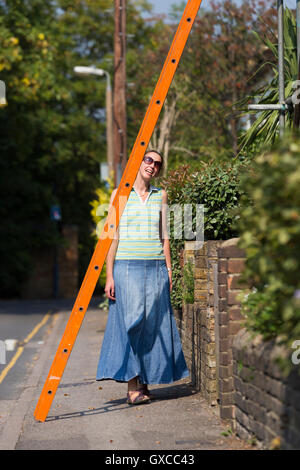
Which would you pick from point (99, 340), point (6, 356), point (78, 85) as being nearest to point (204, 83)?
point (99, 340)

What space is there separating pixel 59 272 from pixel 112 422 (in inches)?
1063

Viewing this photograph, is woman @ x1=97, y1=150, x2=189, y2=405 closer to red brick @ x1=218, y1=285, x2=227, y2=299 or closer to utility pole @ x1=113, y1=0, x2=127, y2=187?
red brick @ x1=218, y1=285, x2=227, y2=299

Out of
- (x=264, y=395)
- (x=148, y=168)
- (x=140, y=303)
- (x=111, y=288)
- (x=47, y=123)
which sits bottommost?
(x=264, y=395)

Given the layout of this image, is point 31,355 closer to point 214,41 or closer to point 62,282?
point 214,41

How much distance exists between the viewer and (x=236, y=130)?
22.1 metres

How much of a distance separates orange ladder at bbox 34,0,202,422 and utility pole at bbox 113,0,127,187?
30.0 feet

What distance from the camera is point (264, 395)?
16.1 ft

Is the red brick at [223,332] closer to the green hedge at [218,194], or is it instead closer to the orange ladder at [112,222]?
the orange ladder at [112,222]

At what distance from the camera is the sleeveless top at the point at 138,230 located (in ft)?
22.9

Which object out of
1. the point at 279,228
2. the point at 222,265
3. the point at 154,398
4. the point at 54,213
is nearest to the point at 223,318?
the point at 222,265

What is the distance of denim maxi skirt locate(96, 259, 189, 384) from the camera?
687 centimetres

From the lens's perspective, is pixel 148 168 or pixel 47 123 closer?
pixel 148 168
